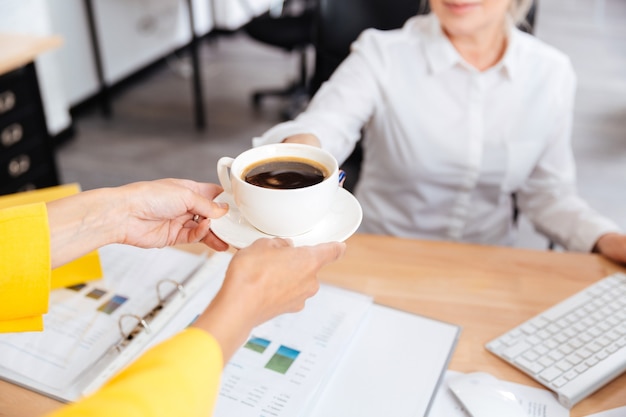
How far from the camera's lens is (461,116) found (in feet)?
4.36

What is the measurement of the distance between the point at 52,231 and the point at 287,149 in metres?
0.32

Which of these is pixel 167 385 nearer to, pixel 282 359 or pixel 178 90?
pixel 282 359

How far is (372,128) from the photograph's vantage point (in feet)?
4.56

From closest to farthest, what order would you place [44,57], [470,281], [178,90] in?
[470,281]
[44,57]
[178,90]

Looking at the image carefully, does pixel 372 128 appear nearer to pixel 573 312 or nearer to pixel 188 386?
pixel 573 312

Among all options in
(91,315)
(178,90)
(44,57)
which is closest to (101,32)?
(178,90)

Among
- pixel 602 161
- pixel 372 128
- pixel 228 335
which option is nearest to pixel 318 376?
pixel 228 335

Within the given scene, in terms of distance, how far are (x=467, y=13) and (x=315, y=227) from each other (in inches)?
25.1

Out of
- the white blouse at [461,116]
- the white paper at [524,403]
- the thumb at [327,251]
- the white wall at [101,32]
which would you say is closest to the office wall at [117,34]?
the white wall at [101,32]

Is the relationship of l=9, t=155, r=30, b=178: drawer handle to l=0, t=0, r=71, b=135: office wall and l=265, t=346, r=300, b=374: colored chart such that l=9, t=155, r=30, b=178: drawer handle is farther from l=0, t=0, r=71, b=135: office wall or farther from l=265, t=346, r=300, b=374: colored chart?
l=265, t=346, r=300, b=374: colored chart

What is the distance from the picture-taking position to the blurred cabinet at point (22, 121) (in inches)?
76.7

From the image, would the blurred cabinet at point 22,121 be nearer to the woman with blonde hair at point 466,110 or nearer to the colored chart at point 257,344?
the woman with blonde hair at point 466,110

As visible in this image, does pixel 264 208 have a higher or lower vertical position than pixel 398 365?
higher

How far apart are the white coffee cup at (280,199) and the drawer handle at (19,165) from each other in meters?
1.53
